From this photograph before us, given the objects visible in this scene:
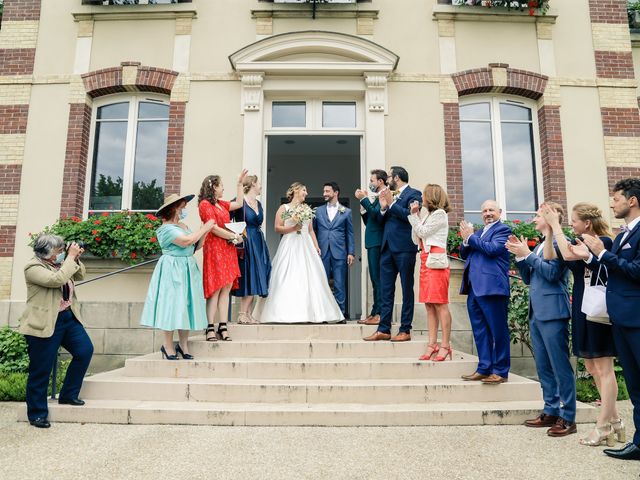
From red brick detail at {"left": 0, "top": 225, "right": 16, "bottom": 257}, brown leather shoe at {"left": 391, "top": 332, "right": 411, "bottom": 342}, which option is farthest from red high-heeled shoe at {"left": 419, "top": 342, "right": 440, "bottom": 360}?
red brick detail at {"left": 0, "top": 225, "right": 16, "bottom": 257}

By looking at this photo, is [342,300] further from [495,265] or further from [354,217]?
[354,217]

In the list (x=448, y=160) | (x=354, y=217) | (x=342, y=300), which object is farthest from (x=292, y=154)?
(x=342, y=300)

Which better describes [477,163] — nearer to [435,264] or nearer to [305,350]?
[435,264]

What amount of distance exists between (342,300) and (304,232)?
1.09 m

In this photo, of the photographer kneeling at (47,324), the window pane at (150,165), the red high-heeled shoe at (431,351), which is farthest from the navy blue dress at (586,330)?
the window pane at (150,165)

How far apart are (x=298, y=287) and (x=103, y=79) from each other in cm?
477

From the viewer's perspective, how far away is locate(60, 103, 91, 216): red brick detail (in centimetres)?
719

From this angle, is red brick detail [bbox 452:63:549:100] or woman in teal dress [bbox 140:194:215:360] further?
red brick detail [bbox 452:63:549:100]

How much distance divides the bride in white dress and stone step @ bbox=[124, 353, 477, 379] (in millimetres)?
1266

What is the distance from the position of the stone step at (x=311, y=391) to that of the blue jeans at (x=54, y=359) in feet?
0.81

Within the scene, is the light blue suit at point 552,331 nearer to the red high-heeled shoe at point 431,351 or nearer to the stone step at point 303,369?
the stone step at point 303,369

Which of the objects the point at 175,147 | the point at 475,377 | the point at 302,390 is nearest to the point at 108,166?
the point at 175,147

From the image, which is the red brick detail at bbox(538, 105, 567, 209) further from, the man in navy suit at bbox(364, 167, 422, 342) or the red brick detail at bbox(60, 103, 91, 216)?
the red brick detail at bbox(60, 103, 91, 216)

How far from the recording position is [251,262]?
232 inches
